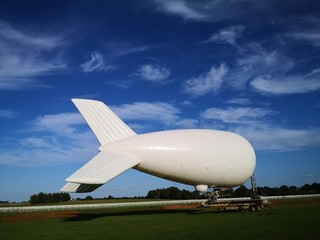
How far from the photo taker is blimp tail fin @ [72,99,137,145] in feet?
80.0

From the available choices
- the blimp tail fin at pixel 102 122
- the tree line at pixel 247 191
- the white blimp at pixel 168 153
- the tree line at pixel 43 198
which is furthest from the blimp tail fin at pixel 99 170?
the tree line at pixel 43 198

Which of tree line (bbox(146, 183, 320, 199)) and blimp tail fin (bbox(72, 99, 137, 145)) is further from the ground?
blimp tail fin (bbox(72, 99, 137, 145))

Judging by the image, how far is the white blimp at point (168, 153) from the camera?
22.6 meters

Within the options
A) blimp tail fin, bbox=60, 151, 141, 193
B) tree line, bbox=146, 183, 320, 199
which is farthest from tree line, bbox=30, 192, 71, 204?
blimp tail fin, bbox=60, 151, 141, 193

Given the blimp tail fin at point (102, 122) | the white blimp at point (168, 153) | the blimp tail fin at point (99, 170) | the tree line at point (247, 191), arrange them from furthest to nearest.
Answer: the tree line at point (247, 191), the blimp tail fin at point (102, 122), the white blimp at point (168, 153), the blimp tail fin at point (99, 170)

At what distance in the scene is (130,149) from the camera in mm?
22734

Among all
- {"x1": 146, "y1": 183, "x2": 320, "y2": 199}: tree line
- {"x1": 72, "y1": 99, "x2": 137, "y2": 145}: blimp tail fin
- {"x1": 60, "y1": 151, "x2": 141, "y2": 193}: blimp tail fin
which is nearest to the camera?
{"x1": 60, "y1": 151, "x2": 141, "y2": 193}: blimp tail fin

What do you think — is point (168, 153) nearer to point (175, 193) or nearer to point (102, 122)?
point (102, 122)

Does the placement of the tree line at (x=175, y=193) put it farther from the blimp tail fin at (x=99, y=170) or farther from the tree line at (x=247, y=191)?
the blimp tail fin at (x=99, y=170)

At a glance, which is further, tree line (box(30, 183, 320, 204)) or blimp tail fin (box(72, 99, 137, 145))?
tree line (box(30, 183, 320, 204))

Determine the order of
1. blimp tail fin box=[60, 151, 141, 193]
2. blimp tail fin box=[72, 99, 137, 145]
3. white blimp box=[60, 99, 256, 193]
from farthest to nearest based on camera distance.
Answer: blimp tail fin box=[72, 99, 137, 145], white blimp box=[60, 99, 256, 193], blimp tail fin box=[60, 151, 141, 193]

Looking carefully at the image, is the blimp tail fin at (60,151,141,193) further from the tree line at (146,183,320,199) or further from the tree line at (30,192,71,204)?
the tree line at (30,192,71,204)

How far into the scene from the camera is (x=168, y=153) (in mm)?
23109

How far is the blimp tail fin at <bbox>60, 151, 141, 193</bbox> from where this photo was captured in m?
18.9
